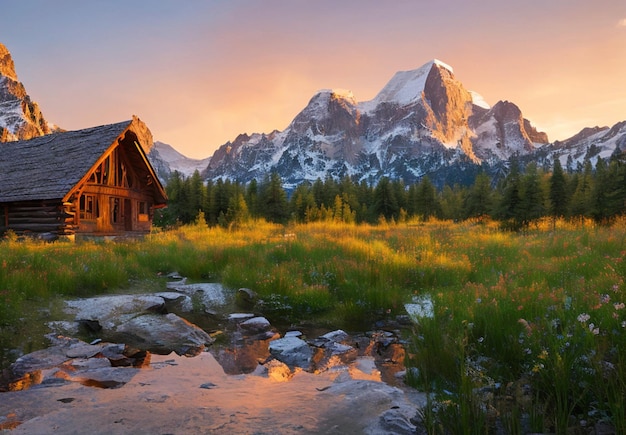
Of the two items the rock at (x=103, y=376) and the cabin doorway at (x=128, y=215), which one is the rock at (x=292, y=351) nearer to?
the rock at (x=103, y=376)

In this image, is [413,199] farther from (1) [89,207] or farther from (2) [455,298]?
(2) [455,298]

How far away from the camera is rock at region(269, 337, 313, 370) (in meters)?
5.18

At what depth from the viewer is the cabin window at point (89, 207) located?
20.6 m

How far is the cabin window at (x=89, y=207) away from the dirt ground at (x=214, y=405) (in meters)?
18.9

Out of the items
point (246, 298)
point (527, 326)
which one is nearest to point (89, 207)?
point (246, 298)

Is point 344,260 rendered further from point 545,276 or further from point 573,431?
point 573,431

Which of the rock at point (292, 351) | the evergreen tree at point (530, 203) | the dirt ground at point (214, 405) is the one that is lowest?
the rock at point (292, 351)

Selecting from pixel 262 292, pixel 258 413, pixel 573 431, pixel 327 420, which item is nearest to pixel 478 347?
pixel 573 431

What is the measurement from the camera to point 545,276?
24.0 feet

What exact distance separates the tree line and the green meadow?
41.1 feet

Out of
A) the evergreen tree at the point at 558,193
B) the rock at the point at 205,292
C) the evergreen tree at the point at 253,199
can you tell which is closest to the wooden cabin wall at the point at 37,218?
the rock at the point at 205,292

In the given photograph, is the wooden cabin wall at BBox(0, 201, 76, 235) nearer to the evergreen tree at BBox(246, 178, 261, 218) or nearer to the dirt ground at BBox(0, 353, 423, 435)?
the dirt ground at BBox(0, 353, 423, 435)

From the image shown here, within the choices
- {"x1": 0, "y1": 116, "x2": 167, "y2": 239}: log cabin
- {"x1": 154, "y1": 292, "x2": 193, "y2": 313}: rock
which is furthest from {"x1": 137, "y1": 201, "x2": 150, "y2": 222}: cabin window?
{"x1": 154, "y1": 292, "x2": 193, "y2": 313}: rock

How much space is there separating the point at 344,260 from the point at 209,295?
11.6 feet
